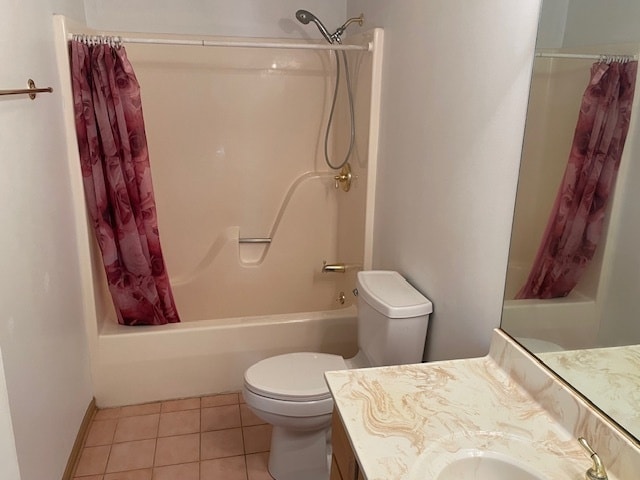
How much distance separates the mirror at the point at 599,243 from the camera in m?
1.00

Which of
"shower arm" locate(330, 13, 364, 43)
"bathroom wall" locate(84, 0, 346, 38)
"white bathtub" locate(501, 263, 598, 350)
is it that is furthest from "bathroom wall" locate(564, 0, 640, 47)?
"bathroom wall" locate(84, 0, 346, 38)

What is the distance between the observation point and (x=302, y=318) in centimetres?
250

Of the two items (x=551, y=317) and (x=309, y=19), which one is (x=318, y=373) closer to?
(x=551, y=317)

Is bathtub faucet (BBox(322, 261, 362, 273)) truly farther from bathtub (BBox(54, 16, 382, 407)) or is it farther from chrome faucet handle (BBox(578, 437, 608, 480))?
chrome faucet handle (BBox(578, 437, 608, 480))

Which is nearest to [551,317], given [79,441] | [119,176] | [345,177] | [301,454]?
[301,454]

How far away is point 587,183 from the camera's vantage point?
1136 mm

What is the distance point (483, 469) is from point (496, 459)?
0.04 m

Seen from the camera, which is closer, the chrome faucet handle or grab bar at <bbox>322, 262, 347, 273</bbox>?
the chrome faucet handle

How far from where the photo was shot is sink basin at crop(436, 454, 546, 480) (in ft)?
3.28

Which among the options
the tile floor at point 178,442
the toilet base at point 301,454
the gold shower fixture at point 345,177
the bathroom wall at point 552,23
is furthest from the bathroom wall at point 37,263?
the bathroom wall at point 552,23

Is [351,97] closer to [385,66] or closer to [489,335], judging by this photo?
[385,66]

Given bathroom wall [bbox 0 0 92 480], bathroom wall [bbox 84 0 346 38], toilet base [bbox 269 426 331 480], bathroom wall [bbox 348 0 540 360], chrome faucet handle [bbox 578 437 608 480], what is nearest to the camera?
chrome faucet handle [bbox 578 437 608 480]

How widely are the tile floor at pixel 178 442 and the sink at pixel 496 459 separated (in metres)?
1.19

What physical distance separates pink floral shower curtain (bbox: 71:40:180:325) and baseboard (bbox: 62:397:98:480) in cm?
43
